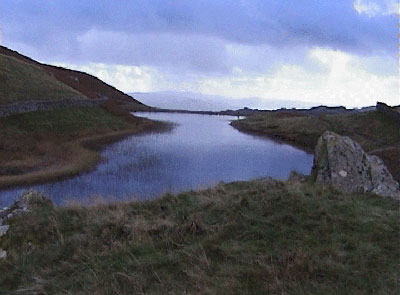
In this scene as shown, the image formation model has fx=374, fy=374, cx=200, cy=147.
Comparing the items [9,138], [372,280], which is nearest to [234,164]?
[9,138]

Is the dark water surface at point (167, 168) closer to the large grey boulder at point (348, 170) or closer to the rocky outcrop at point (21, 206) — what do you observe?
the rocky outcrop at point (21, 206)

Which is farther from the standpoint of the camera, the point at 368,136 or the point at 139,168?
the point at 368,136

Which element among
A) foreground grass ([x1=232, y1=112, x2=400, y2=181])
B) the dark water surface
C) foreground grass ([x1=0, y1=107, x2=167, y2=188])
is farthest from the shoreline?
foreground grass ([x1=232, y1=112, x2=400, y2=181])

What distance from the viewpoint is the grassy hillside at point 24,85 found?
53491 millimetres

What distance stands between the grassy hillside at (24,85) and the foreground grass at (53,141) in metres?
5.55

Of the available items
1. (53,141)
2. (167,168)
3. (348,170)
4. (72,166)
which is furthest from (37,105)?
(348,170)

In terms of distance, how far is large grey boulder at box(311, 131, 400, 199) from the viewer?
14.6 m

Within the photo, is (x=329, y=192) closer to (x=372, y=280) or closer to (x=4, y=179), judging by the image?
(x=372, y=280)

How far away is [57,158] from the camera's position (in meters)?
34.8

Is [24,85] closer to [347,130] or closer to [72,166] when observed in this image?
[72,166]

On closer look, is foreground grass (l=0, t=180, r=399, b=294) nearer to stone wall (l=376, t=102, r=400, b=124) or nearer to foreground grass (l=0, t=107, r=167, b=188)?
foreground grass (l=0, t=107, r=167, b=188)

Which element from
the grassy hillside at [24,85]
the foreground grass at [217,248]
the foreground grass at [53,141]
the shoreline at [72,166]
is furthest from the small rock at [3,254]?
the grassy hillside at [24,85]

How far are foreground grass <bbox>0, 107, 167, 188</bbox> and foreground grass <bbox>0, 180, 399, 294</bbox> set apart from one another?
61.2 ft

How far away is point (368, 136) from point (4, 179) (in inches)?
1661
